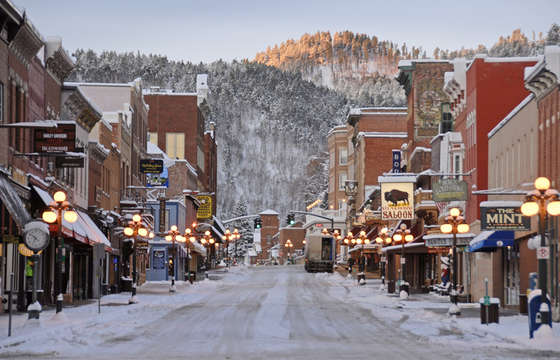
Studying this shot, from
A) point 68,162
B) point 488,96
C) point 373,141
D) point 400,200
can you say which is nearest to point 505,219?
point 488,96

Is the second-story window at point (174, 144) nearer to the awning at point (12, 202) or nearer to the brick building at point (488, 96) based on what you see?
the brick building at point (488, 96)

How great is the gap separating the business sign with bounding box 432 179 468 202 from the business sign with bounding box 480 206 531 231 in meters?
12.3

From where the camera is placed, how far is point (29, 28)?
121ft

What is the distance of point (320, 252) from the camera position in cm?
10738

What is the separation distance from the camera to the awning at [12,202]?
106ft

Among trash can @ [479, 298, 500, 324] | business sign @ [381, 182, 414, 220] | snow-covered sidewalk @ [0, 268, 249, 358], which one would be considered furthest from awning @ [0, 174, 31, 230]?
business sign @ [381, 182, 414, 220]

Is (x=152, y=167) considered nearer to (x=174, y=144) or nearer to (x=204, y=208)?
(x=204, y=208)

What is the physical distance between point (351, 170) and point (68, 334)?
4271 inches

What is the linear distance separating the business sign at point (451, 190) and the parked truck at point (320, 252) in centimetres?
5627

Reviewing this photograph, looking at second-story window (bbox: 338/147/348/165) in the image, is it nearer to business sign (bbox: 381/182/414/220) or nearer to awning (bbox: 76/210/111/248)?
business sign (bbox: 381/182/414/220)

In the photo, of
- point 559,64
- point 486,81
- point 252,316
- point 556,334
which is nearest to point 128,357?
point 556,334

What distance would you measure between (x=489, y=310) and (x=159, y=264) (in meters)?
58.0

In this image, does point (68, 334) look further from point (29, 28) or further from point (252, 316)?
point (29, 28)

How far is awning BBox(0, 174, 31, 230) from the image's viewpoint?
3219cm
